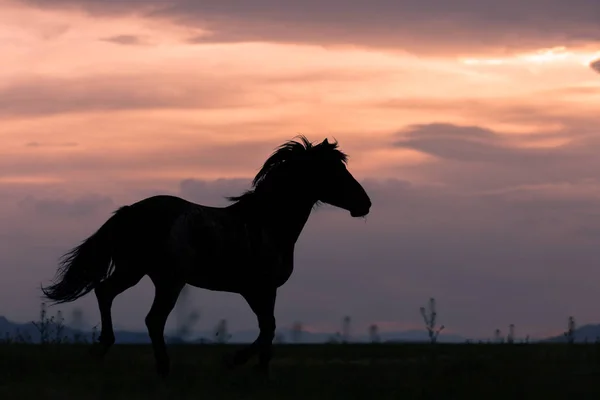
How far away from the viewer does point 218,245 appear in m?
12.3

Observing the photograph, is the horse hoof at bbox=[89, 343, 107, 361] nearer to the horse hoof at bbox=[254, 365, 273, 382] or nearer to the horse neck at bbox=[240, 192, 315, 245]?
the horse hoof at bbox=[254, 365, 273, 382]

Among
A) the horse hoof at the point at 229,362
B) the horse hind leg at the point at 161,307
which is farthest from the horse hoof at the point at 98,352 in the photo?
the horse hoof at the point at 229,362

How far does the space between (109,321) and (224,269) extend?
155 cm

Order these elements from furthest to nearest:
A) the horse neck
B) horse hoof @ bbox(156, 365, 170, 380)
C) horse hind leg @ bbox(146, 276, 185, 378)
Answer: the horse neck
horse hind leg @ bbox(146, 276, 185, 378)
horse hoof @ bbox(156, 365, 170, 380)

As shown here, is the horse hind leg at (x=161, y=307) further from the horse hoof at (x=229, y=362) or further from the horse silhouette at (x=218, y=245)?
the horse hoof at (x=229, y=362)

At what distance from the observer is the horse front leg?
40.4 ft

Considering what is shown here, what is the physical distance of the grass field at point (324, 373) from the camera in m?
10.1

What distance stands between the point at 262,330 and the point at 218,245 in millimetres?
1240

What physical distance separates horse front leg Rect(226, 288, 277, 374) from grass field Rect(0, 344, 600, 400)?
7.7 inches

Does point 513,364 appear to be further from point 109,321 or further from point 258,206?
point 109,321

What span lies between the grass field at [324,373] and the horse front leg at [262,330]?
0.20m

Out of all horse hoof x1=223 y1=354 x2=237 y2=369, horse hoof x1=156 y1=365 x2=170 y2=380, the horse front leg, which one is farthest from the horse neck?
horse hoof x1=156 y1=365 x2=170 y2=380

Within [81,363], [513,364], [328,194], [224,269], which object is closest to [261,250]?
[224,269]

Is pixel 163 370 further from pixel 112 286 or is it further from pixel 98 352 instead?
pixel 112 286
